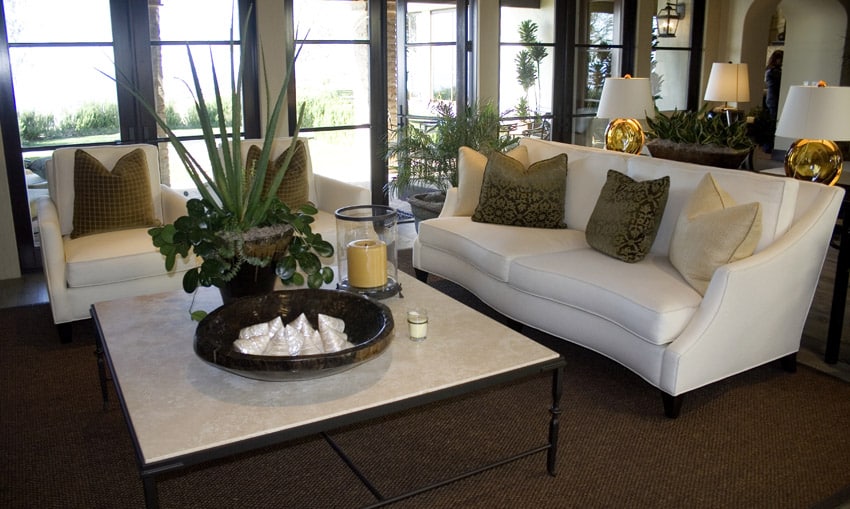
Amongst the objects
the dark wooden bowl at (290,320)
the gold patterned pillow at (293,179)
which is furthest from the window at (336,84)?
the dark wooden bowl at (290,320)

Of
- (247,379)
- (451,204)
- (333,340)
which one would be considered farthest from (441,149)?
(247,379)

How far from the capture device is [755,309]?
9.61 feet

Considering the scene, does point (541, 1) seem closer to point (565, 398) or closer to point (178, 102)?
point (178, 102)

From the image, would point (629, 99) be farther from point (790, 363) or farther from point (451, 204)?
point (790, 363)

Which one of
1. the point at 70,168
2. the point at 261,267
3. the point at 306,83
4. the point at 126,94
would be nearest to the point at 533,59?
the point at 306,83

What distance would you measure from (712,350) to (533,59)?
15.3 feet

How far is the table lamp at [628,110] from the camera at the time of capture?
5102 millimetres

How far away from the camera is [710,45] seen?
8.33 meters

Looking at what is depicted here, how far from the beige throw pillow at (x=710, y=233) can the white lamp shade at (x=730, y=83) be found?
4.06 m

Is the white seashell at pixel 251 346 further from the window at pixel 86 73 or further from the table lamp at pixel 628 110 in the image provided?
the table lamp at pixel 628 110

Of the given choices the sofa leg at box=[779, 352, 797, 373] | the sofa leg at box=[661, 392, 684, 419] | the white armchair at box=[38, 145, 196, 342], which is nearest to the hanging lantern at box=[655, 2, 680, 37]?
the sofa leg at box=[779, 352, 797, 373]

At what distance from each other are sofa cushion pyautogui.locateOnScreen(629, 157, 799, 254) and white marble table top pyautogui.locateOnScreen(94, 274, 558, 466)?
1296 millimetres

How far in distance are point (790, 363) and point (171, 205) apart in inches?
131

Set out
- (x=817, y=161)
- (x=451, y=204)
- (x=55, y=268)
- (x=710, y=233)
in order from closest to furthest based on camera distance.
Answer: (x=710, y=233), (x=55, y=268), (x=817, y=161), (x=451, y=204)
